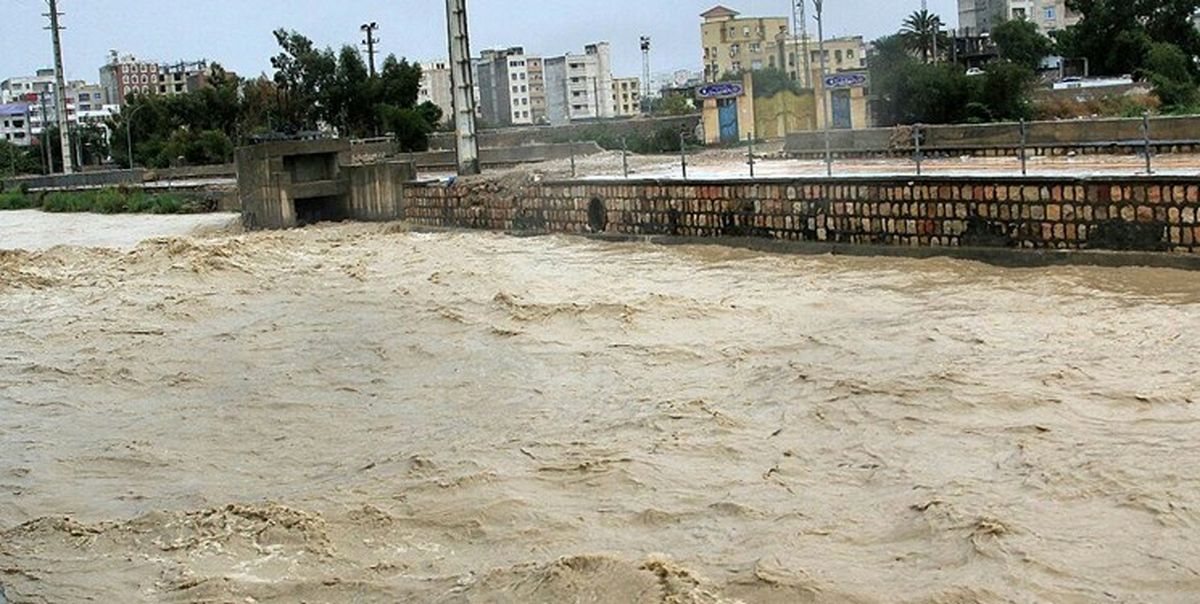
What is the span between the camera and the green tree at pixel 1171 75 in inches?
1689

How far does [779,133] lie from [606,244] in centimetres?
2191

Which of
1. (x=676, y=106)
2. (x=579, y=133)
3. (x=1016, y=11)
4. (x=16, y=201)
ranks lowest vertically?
(x=16, y=201)

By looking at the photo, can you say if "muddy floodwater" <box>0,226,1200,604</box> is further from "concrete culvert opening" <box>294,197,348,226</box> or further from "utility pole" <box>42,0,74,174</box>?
"utility pole" <box>42,0,74,174</box>

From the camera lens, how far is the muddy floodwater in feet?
25.3

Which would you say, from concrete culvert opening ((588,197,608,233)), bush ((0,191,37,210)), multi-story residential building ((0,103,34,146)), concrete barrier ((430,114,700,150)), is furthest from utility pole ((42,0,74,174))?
multi-story residential building ((0,103,34,146))

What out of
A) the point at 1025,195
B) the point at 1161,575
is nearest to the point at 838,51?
the point at 1025,195

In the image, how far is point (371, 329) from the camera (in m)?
17.6

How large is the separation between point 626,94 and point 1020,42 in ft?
323

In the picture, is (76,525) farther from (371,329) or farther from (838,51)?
(838,51)

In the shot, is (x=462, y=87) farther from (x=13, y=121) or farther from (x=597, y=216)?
(x=13, y=121)

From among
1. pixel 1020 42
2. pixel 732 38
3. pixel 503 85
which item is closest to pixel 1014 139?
pixel 1020 42

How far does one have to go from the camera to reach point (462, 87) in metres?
34.2

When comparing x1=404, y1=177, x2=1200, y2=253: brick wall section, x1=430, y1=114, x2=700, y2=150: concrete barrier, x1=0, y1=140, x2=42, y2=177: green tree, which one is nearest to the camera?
x1=404, y1=177, x2=1200, y2=253: brick wall section

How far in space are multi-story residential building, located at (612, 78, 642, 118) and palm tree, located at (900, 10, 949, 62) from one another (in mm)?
79072
